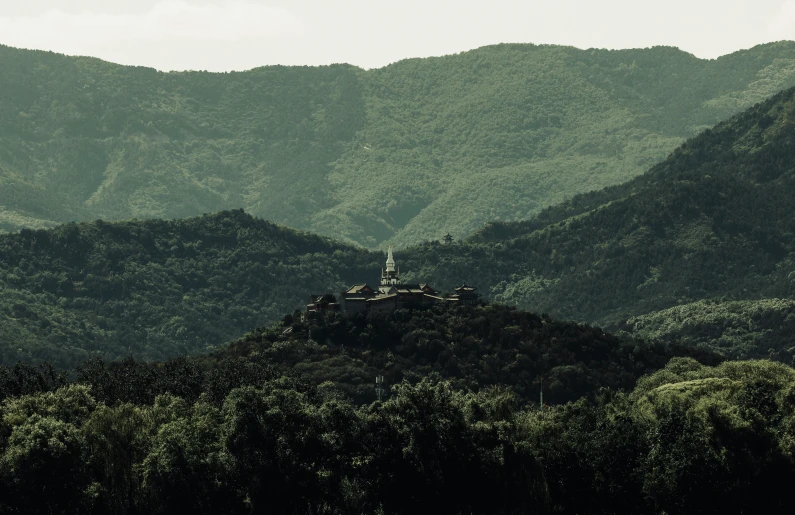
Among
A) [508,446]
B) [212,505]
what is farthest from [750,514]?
[212,505]

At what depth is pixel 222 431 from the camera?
481ft

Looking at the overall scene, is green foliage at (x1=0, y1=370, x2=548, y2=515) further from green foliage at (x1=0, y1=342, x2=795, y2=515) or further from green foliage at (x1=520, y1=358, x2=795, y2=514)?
green foliage at (x1=520, y1=358, x2=795, y2=514)

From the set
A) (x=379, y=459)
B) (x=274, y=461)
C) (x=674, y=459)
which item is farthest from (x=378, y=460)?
(x=674, y=459)

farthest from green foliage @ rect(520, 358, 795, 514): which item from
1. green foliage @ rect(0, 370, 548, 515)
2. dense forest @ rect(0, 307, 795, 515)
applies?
green foliage @ rect(0, 370, 548, 515)

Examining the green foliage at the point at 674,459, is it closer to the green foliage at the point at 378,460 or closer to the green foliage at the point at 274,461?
the green foliage at the point at 378,460

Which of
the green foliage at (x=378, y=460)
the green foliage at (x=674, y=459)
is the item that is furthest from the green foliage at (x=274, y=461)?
the green foliage at (x=674, y=459)

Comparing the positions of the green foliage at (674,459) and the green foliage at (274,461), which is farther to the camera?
the green foliage at (674,459)

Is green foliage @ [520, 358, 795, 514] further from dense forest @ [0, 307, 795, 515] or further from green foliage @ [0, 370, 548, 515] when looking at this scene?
green foliage @ [0, 370, 548, 515]

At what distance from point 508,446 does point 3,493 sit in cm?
4273

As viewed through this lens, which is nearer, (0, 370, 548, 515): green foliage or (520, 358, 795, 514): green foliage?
(0, 370, 548, 515): green foliage

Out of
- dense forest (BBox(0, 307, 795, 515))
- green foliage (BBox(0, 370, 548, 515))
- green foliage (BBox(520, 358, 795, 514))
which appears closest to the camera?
green foliage (BBox(0, 370, 548, 515))

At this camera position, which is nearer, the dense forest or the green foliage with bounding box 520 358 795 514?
the dense forest

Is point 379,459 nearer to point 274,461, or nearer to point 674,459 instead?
point 274,461

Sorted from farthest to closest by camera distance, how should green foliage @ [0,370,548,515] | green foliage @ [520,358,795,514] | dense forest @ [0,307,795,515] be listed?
green foliage @ [520,358,795,514], dense forest @ [0,307,795,515], green foliage @ [0,370,548,515]
